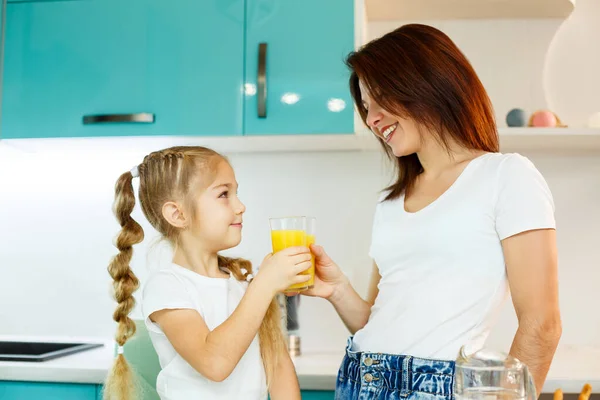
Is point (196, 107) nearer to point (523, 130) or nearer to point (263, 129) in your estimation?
point (263, 129)

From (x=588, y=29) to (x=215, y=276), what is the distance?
1650 millimetres

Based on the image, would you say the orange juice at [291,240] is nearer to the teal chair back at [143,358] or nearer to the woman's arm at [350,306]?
the woman's arm at [350,306]

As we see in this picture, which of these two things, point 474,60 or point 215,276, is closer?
point 215,276

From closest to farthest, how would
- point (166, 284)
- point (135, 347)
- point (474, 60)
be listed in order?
1. point (166, 284)
2. point (135, 347)
3. point (474, 60)

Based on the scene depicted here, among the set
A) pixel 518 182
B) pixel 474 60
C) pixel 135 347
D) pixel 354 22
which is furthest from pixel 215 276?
pixel 474 60

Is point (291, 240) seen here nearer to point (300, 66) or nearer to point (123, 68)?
point (300, 66)

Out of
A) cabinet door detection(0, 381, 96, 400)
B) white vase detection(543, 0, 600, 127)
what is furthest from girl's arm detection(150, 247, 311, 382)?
white vase detection(543, 0, 600, 127)

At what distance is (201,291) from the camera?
4.40 ft

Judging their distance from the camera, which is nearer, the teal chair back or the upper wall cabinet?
the teal chair back

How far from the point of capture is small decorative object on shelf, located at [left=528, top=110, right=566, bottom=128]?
1971 mm

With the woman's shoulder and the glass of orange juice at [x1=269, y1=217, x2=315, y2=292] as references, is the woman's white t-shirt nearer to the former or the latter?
the woman's shoulder

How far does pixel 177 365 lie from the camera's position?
1315 millimetres

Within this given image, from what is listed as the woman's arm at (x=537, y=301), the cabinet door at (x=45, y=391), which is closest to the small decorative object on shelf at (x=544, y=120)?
the woman's arm at (x=537, y=301)

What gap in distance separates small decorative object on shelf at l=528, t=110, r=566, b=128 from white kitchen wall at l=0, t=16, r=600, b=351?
0.75ft
